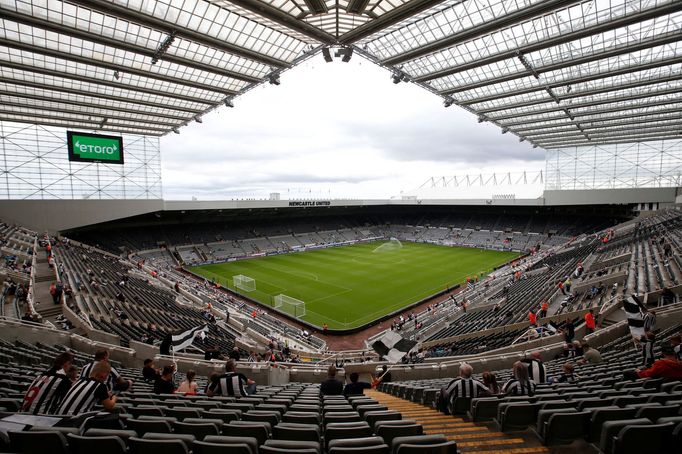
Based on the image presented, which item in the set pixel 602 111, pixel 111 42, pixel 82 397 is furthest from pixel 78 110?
pixel 602 111

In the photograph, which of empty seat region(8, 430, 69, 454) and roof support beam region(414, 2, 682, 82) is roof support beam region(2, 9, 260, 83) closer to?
roof support beam region(414, 2, 682, 82)

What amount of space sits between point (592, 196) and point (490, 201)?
1450 cm

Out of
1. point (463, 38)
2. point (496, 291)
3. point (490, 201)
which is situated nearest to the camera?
point (463, 38)

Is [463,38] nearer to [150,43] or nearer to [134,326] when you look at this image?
[150,43]

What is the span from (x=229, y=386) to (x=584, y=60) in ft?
82.4

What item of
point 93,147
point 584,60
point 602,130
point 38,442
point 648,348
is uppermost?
point 602,130

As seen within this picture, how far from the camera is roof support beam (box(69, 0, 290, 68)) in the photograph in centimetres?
1478

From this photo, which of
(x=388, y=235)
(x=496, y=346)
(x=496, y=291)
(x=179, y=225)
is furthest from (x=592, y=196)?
(x=179, y=225)

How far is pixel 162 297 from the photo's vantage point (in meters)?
21.6

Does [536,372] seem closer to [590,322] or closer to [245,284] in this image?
[590,322]

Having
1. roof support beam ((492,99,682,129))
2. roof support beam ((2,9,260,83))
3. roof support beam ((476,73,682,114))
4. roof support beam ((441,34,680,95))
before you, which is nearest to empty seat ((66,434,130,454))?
roof support beam ((2,9,260,83))

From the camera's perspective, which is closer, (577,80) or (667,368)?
(667,368)

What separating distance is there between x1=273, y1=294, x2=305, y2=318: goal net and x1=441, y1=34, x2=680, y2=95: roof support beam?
68.6ft

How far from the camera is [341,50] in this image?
63.9 feet
